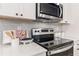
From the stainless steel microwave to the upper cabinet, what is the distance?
8 cm

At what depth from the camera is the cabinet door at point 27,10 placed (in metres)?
1.35

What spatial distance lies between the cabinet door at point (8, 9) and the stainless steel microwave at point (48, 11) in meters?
0.39

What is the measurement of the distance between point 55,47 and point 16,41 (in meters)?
0.54

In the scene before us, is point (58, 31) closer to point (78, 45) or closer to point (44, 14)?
point (78, 45)

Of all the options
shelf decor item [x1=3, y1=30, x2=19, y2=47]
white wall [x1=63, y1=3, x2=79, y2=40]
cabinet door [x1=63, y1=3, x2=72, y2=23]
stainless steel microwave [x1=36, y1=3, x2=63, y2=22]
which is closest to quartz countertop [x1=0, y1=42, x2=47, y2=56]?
shelf decor item [x1=3, y1=30, x2=19, y2=47]

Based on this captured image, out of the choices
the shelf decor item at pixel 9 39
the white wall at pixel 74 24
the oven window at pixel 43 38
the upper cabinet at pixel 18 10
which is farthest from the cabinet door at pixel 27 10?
the white wall at pixel 74 24

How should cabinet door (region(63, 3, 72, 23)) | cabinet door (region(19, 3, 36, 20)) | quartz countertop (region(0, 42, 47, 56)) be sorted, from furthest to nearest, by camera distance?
cabinet door (region(63, 3, 72, 23)) < cabinet door (region(19, 3, 36, 20)) < quartz countertop (region(0, 42, 47, 56))

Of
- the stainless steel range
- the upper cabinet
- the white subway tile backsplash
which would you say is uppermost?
the upper cabinet

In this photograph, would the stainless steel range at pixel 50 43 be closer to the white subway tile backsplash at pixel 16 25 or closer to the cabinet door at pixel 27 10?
the white subway tile backsplash at pixel 16 25

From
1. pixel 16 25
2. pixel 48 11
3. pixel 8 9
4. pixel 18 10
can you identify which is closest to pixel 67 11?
pixel 48 11

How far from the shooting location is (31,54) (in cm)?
110

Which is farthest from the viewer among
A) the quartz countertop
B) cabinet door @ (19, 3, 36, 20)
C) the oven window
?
the oven window

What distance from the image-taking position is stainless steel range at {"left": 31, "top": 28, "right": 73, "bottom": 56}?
1.46m

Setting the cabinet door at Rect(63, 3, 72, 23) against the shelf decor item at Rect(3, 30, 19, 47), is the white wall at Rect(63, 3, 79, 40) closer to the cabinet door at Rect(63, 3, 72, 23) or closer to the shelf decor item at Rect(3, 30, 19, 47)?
the cabinet door at Rect(63, 3, 72, 23)
